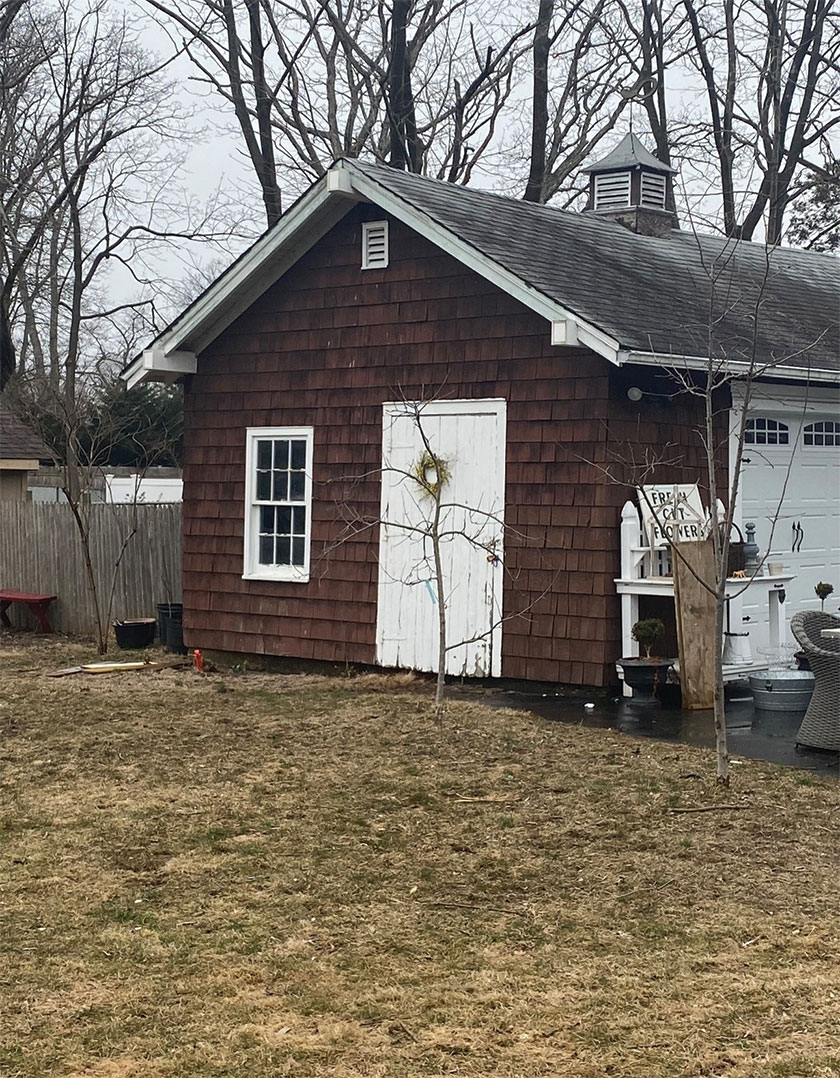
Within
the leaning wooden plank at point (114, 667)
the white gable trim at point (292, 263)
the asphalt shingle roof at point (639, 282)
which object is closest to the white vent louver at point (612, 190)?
the asphalt shingle roof at point (639, 282)

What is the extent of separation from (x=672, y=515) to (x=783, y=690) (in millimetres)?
1676

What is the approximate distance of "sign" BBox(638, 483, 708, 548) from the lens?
11156 millimetres

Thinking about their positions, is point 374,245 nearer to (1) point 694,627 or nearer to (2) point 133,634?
(1) point 694,627

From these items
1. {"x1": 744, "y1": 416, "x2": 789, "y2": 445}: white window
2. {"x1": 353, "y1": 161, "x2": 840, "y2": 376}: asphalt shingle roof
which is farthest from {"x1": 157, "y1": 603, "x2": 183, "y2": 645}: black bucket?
{"x1": 744, "y1": 416, "x2": 789, "y2": 445}: white window

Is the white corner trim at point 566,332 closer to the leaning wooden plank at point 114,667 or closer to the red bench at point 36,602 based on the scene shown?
the leaning wooden plank at point 114,667

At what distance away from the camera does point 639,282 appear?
12914 millimetres

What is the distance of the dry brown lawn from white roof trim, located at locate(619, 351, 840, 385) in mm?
2882

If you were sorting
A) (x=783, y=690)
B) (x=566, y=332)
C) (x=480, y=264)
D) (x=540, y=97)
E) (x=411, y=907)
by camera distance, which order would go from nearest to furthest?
1. (x=411, y=907)
2. (x=783, y=690)
3. (x=566, y=332)
4. (x=480, y=264)
5. (x=540, y=97)

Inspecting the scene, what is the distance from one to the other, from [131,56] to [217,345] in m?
16.2

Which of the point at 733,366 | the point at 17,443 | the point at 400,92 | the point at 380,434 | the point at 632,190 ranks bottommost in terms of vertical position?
the point at 380,434

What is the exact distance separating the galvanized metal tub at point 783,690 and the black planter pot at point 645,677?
0.72 metres

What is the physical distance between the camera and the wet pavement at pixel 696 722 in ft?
29.6

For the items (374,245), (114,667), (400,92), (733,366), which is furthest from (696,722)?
(400,92)

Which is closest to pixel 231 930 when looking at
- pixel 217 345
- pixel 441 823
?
pixel 441 823
